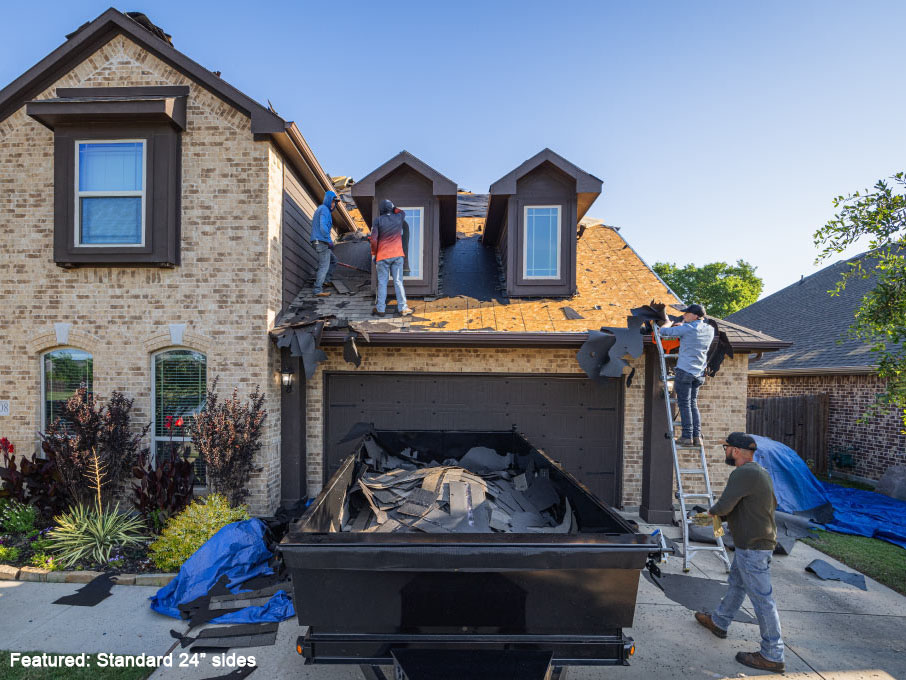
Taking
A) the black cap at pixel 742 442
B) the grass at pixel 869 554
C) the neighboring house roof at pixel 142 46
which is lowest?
the grass at pixel 869 554

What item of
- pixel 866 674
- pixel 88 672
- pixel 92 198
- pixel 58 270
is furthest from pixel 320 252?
pixel 866 674

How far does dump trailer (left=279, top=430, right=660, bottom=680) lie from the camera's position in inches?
89.0

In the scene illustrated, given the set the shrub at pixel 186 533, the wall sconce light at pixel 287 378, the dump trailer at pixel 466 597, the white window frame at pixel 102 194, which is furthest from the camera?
the wall sconce light at pixel 287 378

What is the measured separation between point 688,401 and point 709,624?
2582 millimetres

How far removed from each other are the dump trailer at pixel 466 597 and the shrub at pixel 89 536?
14.6 ft

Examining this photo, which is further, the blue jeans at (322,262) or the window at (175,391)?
the blue jeans at (322,262)

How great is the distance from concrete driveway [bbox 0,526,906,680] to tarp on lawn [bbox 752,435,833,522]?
245cm

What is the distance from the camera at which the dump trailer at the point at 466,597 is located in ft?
7.41

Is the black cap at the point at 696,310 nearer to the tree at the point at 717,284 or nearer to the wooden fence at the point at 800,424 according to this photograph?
the wooden fence at the point at 800,424

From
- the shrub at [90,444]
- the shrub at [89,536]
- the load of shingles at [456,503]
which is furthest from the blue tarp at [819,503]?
the shrub at [90,444]

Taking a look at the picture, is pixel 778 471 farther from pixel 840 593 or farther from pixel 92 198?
pixel 92 198

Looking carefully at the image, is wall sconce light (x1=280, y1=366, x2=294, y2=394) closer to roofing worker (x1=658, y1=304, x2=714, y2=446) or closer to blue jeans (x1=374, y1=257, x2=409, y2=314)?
blue jeans (x1=374, y1=257, x2=409, y2=314)

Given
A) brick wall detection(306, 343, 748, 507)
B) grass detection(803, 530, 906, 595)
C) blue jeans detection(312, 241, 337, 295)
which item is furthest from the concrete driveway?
blue jeans detection(312, 241, 337, 295)

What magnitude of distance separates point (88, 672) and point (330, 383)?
430 centimetres
